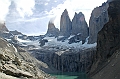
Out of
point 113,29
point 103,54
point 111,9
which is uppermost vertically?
point 111,9

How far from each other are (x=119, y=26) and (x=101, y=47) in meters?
14.7

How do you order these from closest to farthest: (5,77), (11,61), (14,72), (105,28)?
(5,77) → (14,72) → (11,61) → (105,28)

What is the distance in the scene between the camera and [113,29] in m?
109

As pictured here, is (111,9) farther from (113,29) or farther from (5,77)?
(5,77)

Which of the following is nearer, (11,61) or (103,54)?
(11,61)

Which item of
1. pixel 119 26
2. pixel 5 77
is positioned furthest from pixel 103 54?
pixel 5 77

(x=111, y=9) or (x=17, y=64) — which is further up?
(x=111, y=9)

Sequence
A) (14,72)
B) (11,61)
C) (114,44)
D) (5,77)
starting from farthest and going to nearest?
(114,44) < (11,61) < (14,72) < (5,77)

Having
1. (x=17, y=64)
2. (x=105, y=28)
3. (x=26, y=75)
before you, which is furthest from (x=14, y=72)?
(x=105, y=28)

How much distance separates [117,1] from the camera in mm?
114375

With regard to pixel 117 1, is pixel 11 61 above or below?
below

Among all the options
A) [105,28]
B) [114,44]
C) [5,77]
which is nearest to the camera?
[5,77]

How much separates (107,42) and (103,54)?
218 inches

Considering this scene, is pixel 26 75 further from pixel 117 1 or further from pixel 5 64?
pixel 117 1
